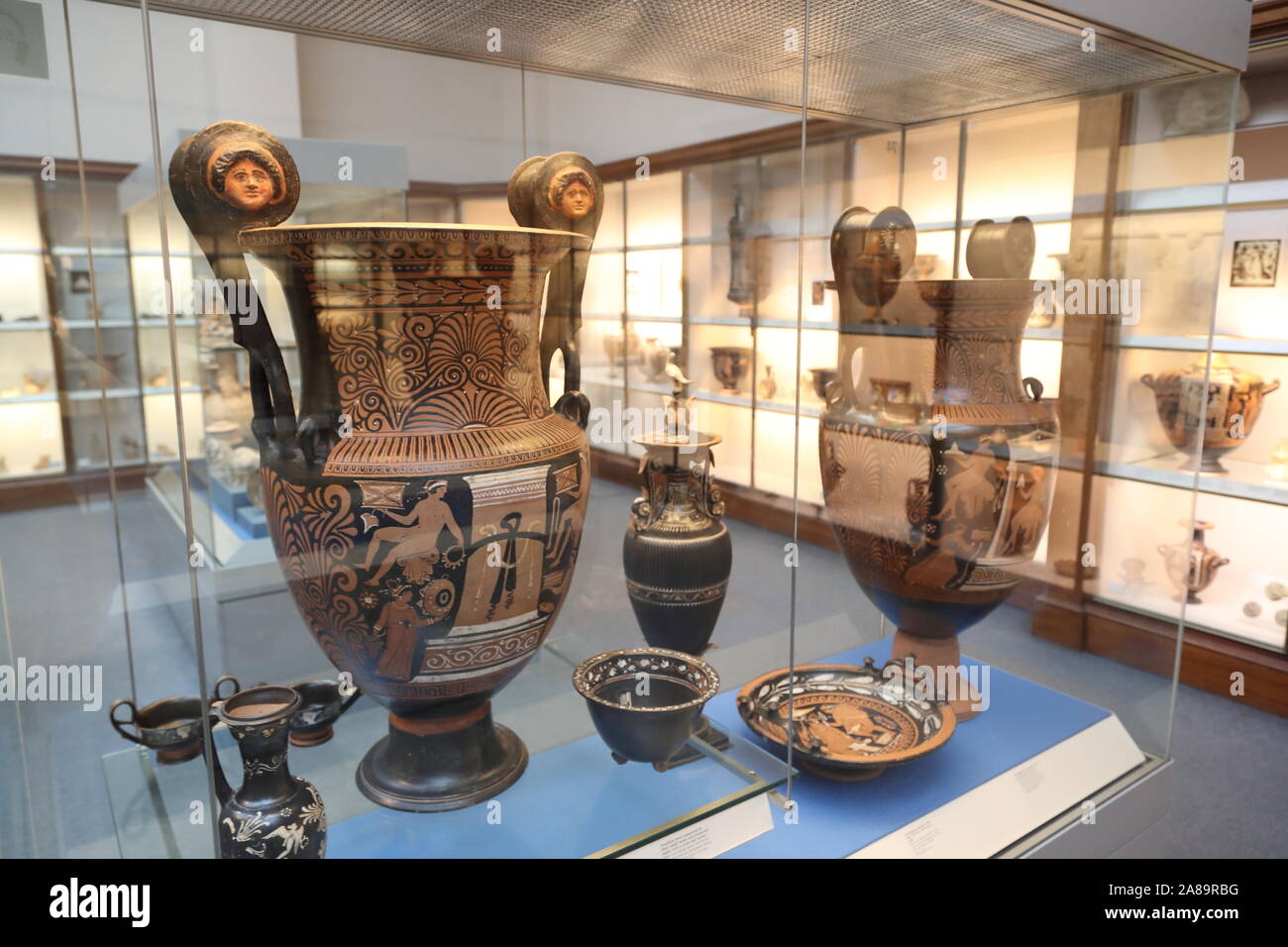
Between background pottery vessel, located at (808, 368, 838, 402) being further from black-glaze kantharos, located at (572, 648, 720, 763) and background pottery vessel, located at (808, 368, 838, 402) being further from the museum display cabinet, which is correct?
black-glaze kantharos, located at (572, 648, 720, 763)

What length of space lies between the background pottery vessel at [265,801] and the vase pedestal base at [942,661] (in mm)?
1059

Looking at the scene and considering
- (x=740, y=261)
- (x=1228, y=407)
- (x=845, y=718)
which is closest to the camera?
(x=740, y=261)

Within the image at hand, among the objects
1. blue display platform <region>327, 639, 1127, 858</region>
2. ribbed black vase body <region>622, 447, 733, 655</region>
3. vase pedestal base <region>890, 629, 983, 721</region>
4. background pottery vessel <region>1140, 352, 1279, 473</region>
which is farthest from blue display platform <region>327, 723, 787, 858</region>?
background pottery vessel <region>1140, 352, 1279, 473</region>

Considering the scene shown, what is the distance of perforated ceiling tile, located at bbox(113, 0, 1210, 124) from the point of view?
3.74ft

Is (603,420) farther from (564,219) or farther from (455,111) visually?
(455,111)

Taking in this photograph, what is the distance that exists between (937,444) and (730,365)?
1.13 ft

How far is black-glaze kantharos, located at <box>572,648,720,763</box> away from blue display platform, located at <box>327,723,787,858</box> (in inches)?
Result: 2.1

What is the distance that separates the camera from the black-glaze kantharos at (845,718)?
1291mm

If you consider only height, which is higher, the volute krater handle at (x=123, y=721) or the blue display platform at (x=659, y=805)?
the volute krater handle at (x=123, y=721)

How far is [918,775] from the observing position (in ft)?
4.50

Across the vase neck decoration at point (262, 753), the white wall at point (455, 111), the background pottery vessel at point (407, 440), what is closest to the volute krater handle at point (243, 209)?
the background pottery vessel at point (407, 440)

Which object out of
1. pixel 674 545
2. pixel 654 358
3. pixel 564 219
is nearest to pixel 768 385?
pixel 654 358

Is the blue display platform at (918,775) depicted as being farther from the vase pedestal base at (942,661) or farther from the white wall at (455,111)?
the white wall at (455,111)
